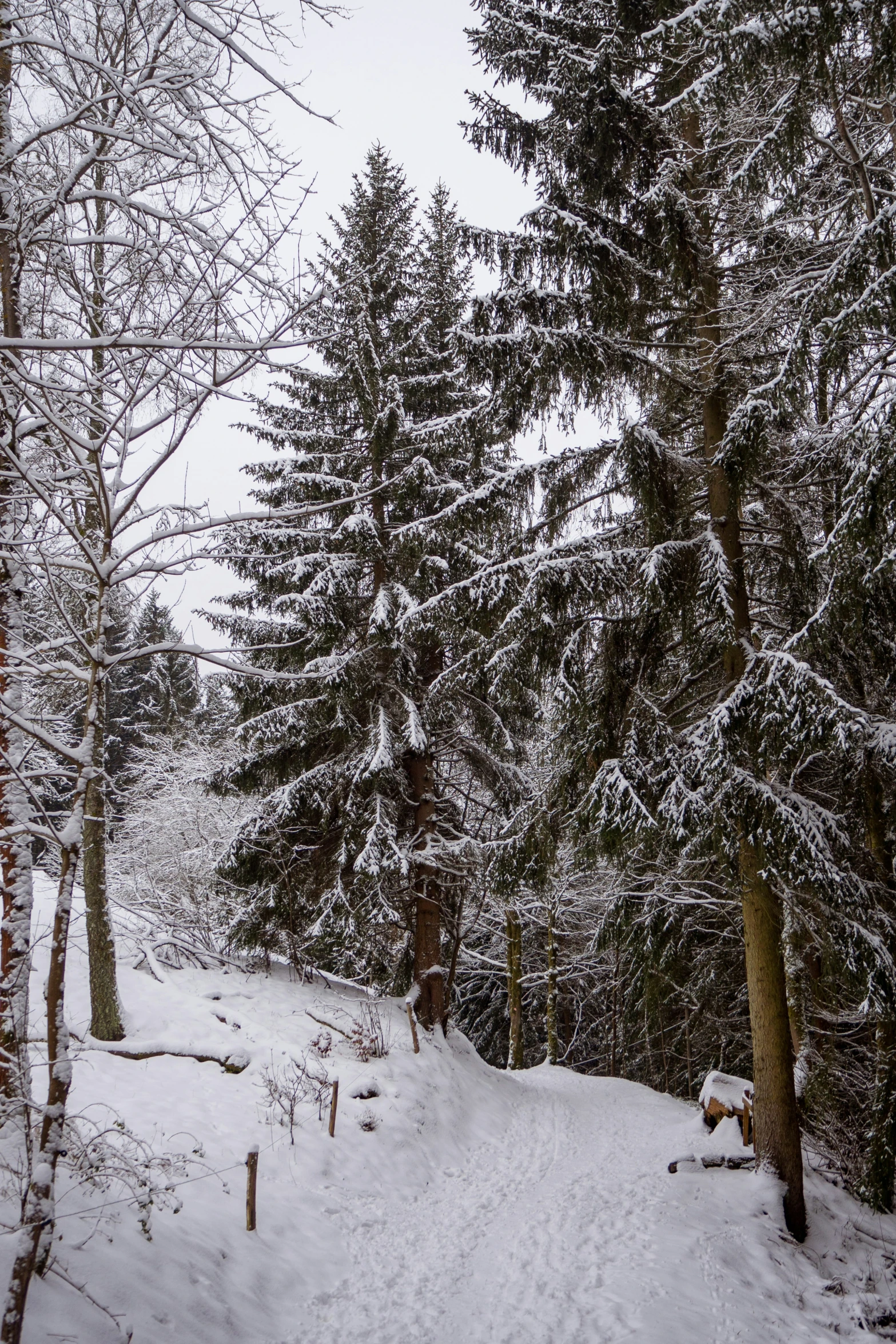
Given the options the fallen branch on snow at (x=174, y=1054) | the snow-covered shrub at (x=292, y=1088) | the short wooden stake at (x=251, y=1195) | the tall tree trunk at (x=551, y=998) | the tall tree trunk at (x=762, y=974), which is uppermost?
the tall tree trunk at (x=762, y=974)

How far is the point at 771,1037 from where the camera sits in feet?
20.7

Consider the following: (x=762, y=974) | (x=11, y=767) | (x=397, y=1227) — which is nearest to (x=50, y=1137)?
(x=11, y=767)

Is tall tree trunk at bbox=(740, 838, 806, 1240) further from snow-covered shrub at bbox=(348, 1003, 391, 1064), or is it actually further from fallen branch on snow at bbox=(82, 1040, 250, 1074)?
fallen branch on snow at bbox=(82, 1040, 250, 1074)

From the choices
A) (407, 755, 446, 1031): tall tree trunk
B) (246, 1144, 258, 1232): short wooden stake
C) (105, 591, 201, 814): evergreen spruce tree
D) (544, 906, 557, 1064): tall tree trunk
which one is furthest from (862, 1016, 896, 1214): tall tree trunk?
(105, 591, 201, 814): evergreen spruce tree

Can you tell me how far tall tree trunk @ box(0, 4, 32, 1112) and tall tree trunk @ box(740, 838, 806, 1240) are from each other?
17.8ft

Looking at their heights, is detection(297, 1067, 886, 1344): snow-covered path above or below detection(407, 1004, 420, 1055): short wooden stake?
above

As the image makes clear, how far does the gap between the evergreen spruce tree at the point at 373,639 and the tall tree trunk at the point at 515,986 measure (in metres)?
4.91

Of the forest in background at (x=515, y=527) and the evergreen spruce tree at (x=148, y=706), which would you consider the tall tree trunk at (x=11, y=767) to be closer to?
the forest in background at (x=515, y=527)

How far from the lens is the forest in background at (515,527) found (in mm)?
3641

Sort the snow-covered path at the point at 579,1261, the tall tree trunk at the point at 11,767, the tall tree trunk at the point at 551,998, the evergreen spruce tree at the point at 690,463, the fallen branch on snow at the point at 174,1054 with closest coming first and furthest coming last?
1. the tall tree trunk at the point at 11,767
2. the snow-covered path at the point at 579,1261
3. the evergreen spruce tree at the point at 690,463
4. the fallen branch on snow at the point at 174,1054
5. the tall tree trunk at the point at 551,998

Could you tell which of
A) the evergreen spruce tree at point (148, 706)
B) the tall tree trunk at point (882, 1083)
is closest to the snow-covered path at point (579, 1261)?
the tall tree trunk at point (882, 1083)

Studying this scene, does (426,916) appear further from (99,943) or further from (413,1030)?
(99,943)

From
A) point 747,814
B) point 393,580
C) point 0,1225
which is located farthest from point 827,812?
point 393,580

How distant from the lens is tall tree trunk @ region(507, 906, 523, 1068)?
1669 centimetres
